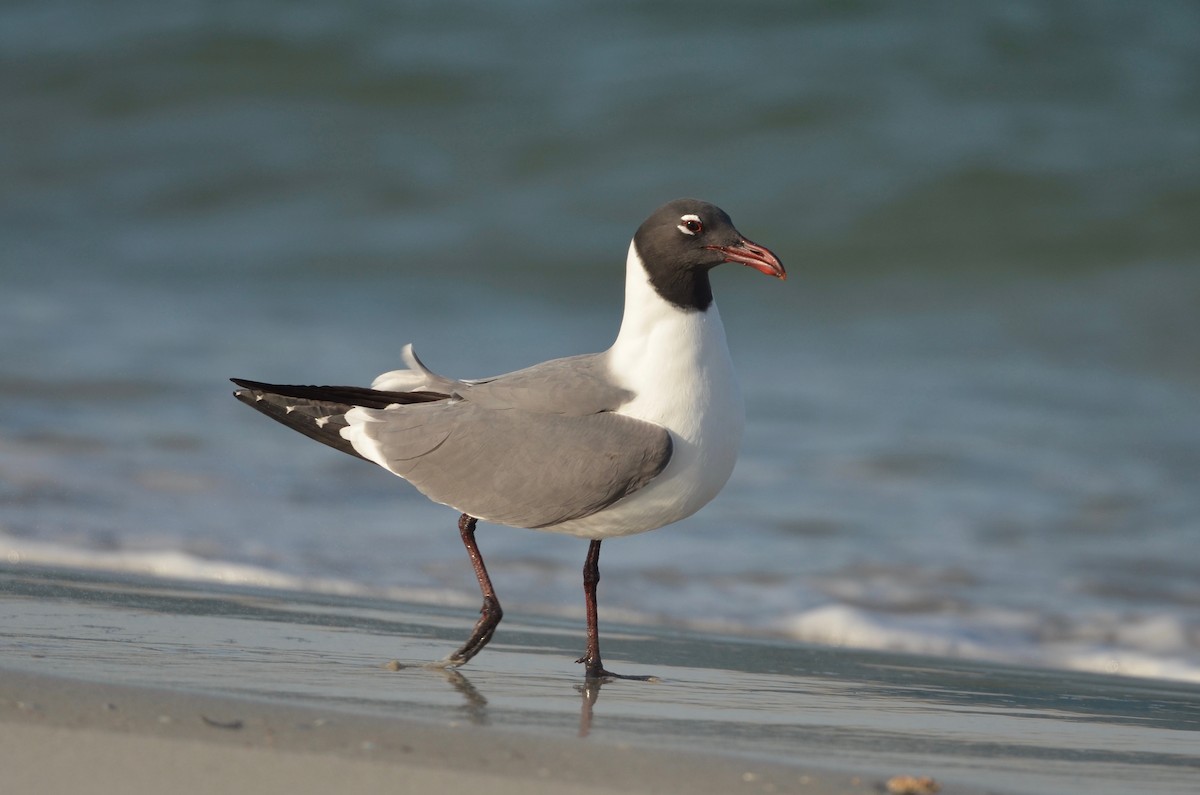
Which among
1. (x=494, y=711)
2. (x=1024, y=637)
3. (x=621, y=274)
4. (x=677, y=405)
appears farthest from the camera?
(x=621, y=274)

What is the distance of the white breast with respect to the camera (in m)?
3.56

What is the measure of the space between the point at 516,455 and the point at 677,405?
43cm

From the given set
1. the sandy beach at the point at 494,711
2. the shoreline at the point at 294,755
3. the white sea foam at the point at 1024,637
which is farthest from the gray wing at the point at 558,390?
the white sea foam at the point at 1024,637

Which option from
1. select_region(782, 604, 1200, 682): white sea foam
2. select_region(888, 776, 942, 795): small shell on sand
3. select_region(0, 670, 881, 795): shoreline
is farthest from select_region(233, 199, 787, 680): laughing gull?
select_region(782, 604, 1200, 682): white sea foam

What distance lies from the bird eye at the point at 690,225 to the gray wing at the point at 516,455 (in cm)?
51

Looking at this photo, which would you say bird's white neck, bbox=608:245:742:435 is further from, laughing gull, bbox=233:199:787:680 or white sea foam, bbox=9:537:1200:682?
white sea foam, bbox=9:537:1200:682

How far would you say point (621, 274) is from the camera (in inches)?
455

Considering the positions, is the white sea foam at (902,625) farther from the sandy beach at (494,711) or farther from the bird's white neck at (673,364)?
the bird's white neck at (673,364)

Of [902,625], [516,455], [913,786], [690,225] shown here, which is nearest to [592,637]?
[516,455]

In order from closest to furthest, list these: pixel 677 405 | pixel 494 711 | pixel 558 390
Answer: pixel 494 711, pixel 677 405, pixel 558 390

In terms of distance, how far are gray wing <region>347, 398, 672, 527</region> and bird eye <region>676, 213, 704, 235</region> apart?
510 millimetres

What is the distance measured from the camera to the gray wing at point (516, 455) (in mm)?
3516

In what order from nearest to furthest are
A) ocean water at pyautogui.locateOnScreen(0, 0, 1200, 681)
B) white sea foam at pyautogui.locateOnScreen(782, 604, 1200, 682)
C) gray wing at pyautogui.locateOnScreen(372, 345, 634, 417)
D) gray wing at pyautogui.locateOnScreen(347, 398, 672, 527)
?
gray wing at pyautogui.locateOnScreen(347, 398, 672, 527) < gray wing at pyautogui.locateOnScreen(372, 345, 634, 417) < white sea foam at pyautogui.locateOnScreen(782, 604, 1200, 682) < ocean water at pyautogui.locateOnScreen(0, 0, 1200, 681)

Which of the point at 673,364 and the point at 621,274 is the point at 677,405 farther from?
the point at 621,274
